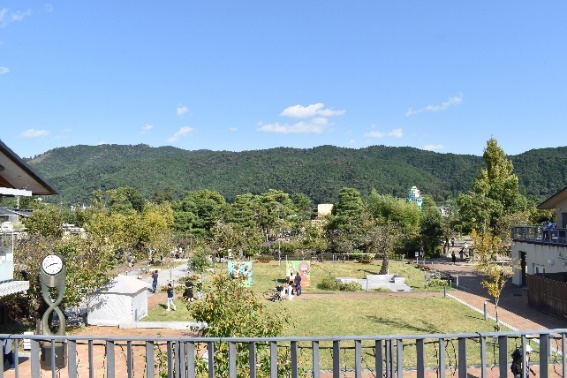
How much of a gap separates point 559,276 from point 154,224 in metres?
33.8

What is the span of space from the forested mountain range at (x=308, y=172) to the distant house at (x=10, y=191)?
399 ft

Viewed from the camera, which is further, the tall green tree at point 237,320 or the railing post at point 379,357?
the tall green tree at point 237,320

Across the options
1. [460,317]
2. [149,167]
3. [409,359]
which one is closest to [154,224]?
[460,317]

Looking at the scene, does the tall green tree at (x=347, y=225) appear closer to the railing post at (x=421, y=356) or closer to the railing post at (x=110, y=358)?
the railing post at (x=421, y=356)

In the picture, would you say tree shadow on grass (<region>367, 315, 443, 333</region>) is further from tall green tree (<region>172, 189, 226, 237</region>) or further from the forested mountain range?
the forested mountain range

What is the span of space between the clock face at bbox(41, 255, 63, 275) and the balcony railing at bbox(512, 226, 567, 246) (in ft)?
68.5

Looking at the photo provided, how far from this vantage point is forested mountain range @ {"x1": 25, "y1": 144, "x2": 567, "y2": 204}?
466 ft

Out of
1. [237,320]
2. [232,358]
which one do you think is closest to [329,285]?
[237,320]

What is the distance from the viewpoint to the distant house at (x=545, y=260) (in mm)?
18500

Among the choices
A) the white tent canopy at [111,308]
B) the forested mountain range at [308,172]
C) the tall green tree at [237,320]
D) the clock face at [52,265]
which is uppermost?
the forested mountain range at [308,172]

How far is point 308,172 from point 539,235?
445 feet

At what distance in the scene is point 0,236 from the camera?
11.8 meters

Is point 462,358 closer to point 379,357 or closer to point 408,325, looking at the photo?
point 379,357

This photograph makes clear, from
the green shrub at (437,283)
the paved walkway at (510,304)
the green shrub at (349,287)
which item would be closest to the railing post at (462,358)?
the paved walkway at (510,304)
